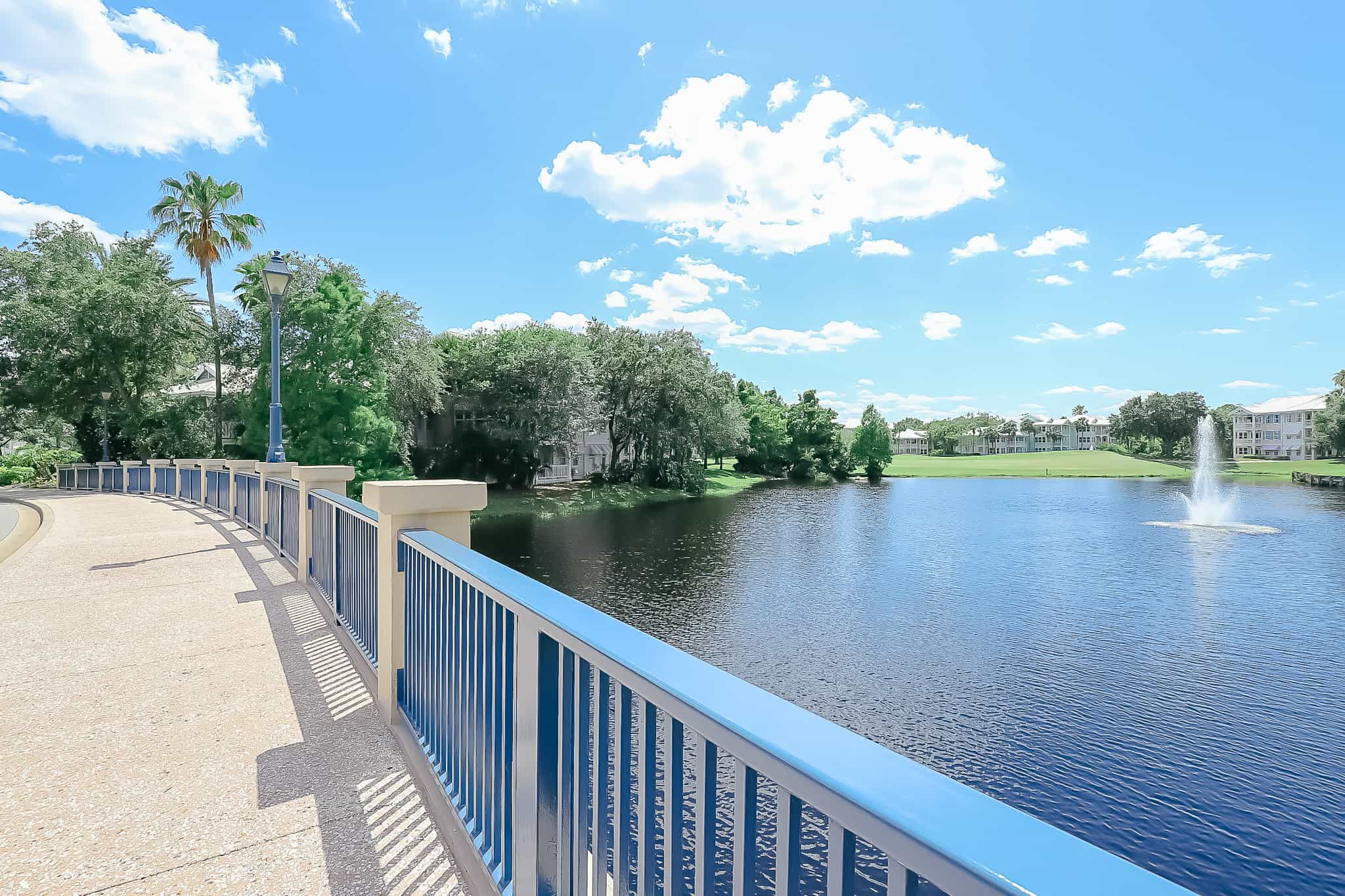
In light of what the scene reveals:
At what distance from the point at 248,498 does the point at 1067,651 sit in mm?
14376

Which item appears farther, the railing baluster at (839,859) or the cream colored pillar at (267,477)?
the cream colored pillar at (267,477)

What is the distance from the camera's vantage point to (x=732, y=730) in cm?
106

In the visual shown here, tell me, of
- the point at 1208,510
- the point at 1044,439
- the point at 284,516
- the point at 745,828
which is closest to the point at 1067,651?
the point at 284,516

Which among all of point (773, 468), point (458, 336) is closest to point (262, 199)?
point (458, 336)

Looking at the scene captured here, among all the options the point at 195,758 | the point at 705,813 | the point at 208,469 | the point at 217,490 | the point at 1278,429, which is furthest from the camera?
the point at 1278,429

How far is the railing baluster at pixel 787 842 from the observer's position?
993mm

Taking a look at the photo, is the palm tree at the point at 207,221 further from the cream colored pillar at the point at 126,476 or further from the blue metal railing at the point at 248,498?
the blue metal railing at the point at 248,498

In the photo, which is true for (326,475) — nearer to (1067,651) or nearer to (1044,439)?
(1067,651)

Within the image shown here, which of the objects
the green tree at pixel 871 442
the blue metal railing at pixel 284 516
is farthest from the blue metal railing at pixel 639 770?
the green tree at pixel 871 442

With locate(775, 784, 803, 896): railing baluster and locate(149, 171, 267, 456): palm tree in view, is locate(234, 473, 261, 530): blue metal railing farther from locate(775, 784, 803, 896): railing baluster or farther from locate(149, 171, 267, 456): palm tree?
locate(149, 171, 267, 456): palm tree

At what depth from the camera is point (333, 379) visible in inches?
912

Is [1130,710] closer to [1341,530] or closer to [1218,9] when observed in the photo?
[1218,9]

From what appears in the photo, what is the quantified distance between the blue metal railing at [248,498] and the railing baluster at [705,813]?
9.53 meters

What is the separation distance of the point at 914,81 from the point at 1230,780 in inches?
879
